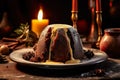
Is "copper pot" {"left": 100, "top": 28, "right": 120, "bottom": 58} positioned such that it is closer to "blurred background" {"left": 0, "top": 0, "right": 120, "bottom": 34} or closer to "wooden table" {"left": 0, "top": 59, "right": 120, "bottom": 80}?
"wooden table" {"left": 0, "top": 59, "right": 120, "bottom": 80}

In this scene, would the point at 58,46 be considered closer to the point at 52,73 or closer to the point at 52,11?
the point at 52,73

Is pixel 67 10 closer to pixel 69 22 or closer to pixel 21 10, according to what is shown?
pixel 69 22

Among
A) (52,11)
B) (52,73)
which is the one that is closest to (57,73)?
(52,73)

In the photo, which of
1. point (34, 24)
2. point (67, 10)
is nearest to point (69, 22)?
point (67, 10)

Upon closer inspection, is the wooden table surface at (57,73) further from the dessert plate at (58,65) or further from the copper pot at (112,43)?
the copper pot at (112,43)

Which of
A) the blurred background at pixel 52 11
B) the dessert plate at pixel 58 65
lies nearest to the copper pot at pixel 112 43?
the dessert plate at pixel 58 65

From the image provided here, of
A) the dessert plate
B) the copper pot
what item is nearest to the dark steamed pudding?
the dessert plate
